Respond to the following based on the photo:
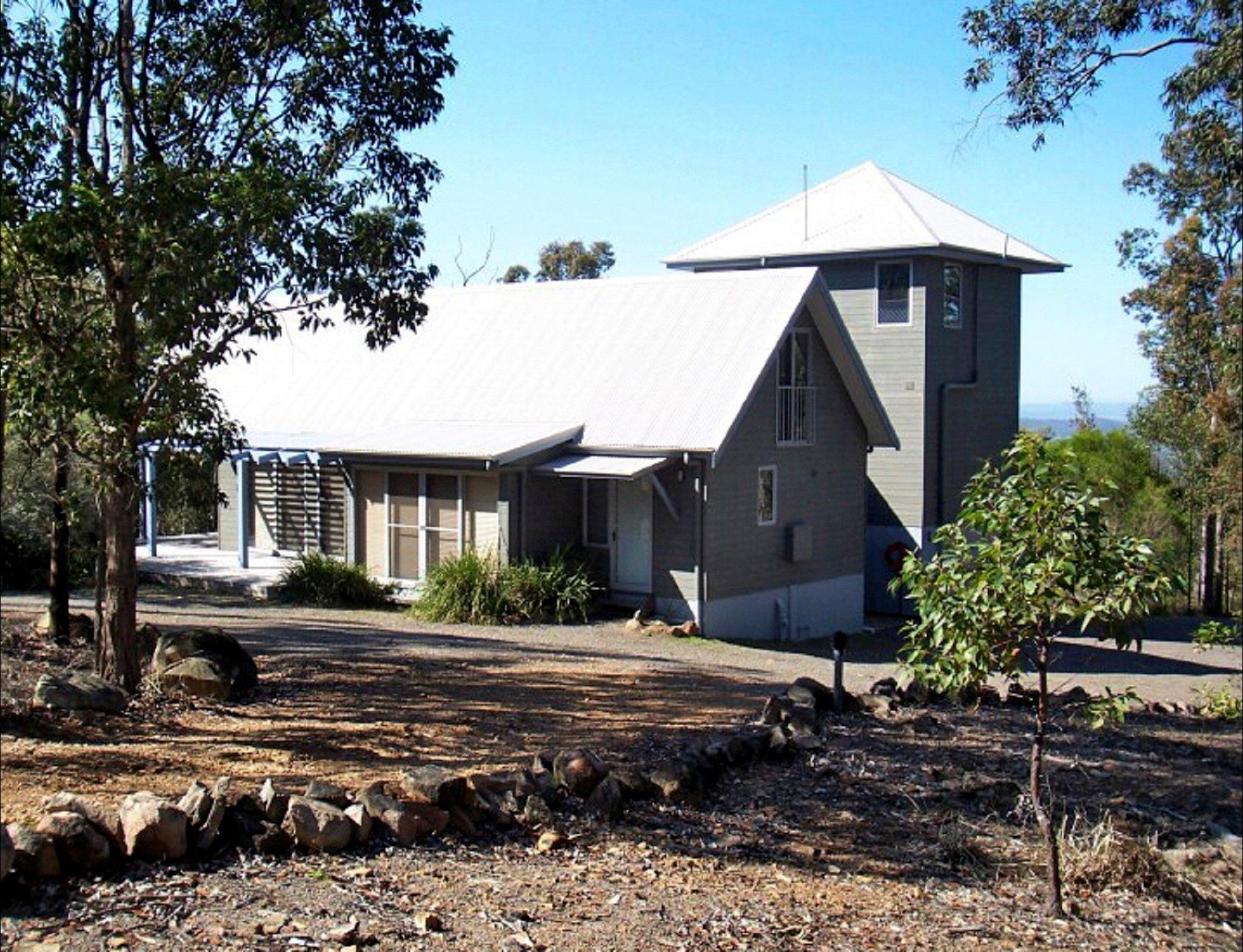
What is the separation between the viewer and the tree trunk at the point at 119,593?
10.9m

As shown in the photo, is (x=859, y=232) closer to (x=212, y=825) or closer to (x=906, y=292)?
(x=906, y=292)

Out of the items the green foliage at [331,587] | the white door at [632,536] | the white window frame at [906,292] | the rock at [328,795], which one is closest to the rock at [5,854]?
the rock at [328,795]

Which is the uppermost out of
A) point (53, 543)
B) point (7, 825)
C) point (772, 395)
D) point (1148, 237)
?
point (1148, 237)

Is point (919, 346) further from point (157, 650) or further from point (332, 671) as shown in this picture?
point (157, 650)

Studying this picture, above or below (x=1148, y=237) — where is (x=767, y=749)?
below

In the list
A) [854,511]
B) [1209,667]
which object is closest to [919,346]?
[854,511]

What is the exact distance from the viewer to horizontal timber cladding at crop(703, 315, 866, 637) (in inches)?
893

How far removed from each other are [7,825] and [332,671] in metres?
6.83

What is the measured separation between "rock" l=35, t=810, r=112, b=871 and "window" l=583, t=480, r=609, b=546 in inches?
660

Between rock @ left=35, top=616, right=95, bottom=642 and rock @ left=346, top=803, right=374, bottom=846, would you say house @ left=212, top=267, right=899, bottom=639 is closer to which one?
rock @ left=35, top=616, right=95, bottom=642

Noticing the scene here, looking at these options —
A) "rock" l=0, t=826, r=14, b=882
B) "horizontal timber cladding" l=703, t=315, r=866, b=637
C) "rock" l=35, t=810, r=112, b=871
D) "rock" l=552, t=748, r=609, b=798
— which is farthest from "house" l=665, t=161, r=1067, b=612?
"rock" l=0, t=826, r=14, b=882

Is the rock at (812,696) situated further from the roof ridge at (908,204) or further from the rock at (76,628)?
the roof ridge at (908,204)

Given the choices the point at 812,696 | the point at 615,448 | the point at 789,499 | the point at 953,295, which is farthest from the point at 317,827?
the point at 953,295

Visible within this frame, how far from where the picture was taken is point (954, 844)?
8844 millimetres
